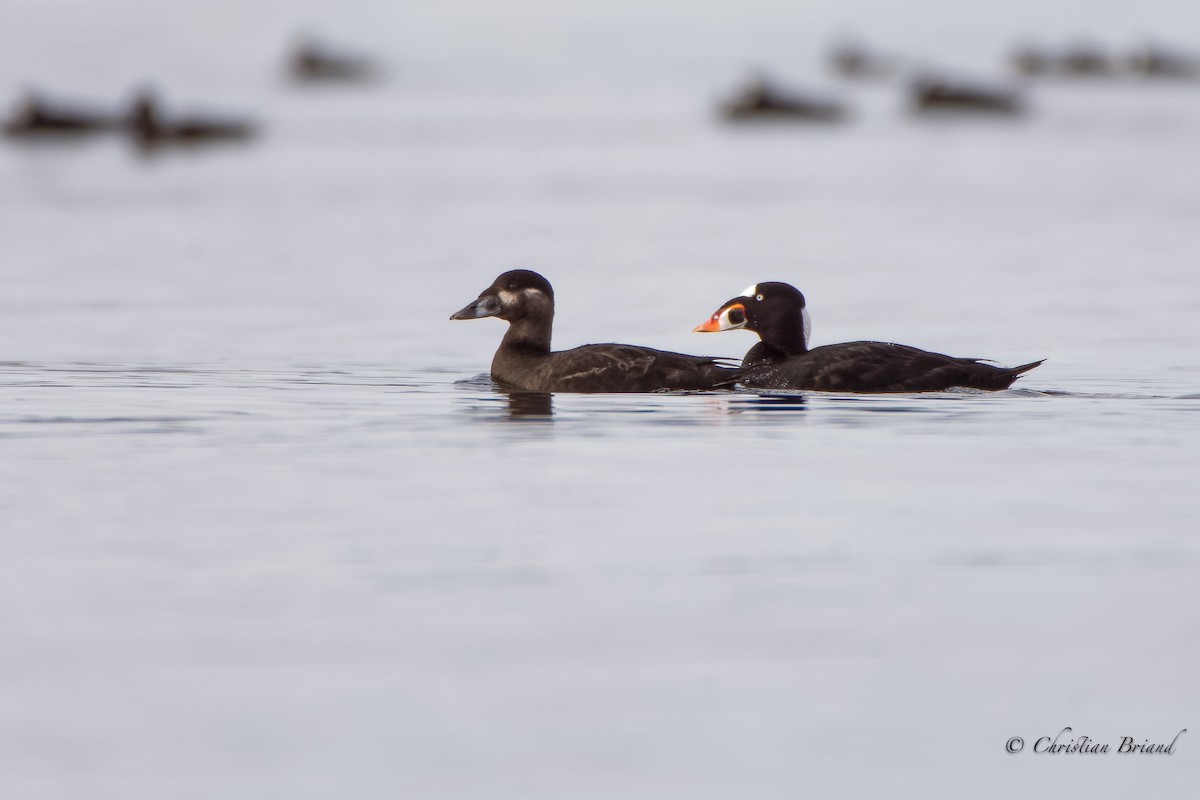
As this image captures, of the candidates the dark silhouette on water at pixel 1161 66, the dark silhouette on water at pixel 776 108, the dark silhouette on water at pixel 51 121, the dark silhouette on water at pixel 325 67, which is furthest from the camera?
the dark silhouette on water at pixel 1161 66

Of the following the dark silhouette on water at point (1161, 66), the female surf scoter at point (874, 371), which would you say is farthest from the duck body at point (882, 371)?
the dark silhouette on water at point (1161, 66)

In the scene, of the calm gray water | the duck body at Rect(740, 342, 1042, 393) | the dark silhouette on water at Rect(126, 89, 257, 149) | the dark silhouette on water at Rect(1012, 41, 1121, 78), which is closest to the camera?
the calm gray water

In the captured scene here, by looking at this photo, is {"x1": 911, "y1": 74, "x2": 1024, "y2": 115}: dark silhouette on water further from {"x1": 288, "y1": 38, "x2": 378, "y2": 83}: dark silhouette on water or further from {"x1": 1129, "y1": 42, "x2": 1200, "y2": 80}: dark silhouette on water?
{"x1": 1129, "y1": 42, "x2": 1200, "y2": 80}: dark silhouette on water

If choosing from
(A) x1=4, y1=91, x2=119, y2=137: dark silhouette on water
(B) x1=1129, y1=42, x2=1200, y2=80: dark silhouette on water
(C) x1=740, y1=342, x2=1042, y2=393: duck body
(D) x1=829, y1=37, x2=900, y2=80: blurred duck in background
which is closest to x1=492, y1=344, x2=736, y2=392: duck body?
(C) x1=740, y1=342, x2=1042, y2=393: duck body

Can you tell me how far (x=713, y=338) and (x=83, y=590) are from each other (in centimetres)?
1232

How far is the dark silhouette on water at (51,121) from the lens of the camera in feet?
199

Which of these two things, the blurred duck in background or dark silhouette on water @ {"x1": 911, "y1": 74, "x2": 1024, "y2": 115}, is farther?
the blurred duck in background

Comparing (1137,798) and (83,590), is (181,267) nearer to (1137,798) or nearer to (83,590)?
(83,590)

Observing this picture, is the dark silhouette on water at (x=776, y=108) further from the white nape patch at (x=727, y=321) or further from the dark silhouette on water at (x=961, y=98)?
the white nape patch at (x=727, y=321)

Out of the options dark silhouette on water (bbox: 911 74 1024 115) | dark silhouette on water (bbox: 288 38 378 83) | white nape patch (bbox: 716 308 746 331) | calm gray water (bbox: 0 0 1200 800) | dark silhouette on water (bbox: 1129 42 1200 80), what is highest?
dark silhouette on water (bbox: 1129 42 1200 80)

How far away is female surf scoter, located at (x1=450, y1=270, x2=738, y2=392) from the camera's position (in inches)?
592

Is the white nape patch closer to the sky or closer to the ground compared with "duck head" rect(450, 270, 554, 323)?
closer to the ground

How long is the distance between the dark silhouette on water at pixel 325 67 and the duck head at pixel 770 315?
352 ft

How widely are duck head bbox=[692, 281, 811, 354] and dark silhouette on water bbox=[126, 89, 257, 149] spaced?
44326mm
